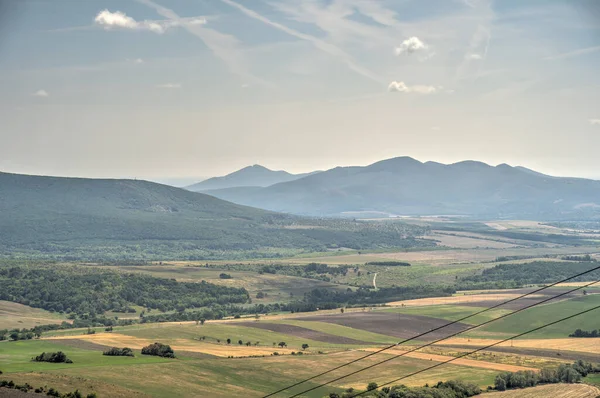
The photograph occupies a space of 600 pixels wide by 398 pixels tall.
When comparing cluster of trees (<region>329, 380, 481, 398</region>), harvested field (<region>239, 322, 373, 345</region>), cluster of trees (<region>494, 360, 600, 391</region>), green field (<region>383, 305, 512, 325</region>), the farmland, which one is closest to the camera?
cluster of trees (<region>329, 380, 481, 398</region>)

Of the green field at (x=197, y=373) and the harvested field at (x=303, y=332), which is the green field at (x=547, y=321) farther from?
the green field at (x=197, y=373)

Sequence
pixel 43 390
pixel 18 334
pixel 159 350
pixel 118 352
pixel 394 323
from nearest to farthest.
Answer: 1. pixel 43 390
2. pixel 118 352
3. pixel 159 350
4. pixel 18 334
5. pixel 394 323

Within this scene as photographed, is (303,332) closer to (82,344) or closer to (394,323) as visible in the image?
(394,323)

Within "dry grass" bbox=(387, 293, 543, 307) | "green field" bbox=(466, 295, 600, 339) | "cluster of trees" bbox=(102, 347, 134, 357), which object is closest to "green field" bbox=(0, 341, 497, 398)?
"cluster of trees" bbox=(102, 347, 134, 357)

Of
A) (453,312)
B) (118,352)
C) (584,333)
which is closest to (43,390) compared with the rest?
(118,352)

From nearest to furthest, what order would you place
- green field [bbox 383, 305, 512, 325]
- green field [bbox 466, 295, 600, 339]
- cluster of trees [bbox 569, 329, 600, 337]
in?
cluster of trees [bbox 569, 329, 600, 337]
green field [bbox 466, 295, 600, 339]
green field [bbox 383, 305, 512, 325]

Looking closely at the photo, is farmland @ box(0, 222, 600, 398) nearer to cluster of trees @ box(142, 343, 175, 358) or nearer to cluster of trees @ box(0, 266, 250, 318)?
cluster of trees @ box(0, 266, 250, 318)

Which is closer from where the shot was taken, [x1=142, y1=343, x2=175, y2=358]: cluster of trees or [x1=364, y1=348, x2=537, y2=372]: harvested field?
[x1=364, y1=348, x2=537, y2=372]: harvested field
